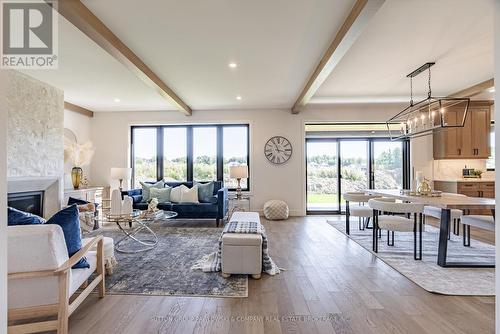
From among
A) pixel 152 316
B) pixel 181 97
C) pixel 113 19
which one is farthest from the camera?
pixel 181 97

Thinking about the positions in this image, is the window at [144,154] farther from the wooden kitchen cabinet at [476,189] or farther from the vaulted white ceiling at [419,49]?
the wooden kitchen cabinet at [476,189]

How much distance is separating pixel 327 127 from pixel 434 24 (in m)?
4.07

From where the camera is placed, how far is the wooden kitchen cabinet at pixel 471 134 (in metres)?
5.86

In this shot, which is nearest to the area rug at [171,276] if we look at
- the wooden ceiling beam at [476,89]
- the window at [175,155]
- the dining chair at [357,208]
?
the dining chair at [357,208]

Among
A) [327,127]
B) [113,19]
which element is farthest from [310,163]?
[113,19]

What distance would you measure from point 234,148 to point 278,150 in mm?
1151

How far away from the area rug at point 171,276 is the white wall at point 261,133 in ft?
9.42

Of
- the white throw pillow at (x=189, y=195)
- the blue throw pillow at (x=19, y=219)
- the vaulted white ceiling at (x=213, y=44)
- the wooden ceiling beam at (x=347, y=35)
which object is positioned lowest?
the white throw pillow at (x=189, y=195)

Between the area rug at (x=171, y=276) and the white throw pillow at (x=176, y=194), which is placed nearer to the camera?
the area rug at (x=171, y=276)

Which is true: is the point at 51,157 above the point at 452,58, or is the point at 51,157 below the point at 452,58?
below

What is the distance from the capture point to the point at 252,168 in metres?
6.63

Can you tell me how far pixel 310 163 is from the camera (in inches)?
271

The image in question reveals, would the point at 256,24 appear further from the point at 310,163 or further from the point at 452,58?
the point at 310,163

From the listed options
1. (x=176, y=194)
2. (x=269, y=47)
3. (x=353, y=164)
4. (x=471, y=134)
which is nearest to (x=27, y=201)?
(x=176, y=194)
